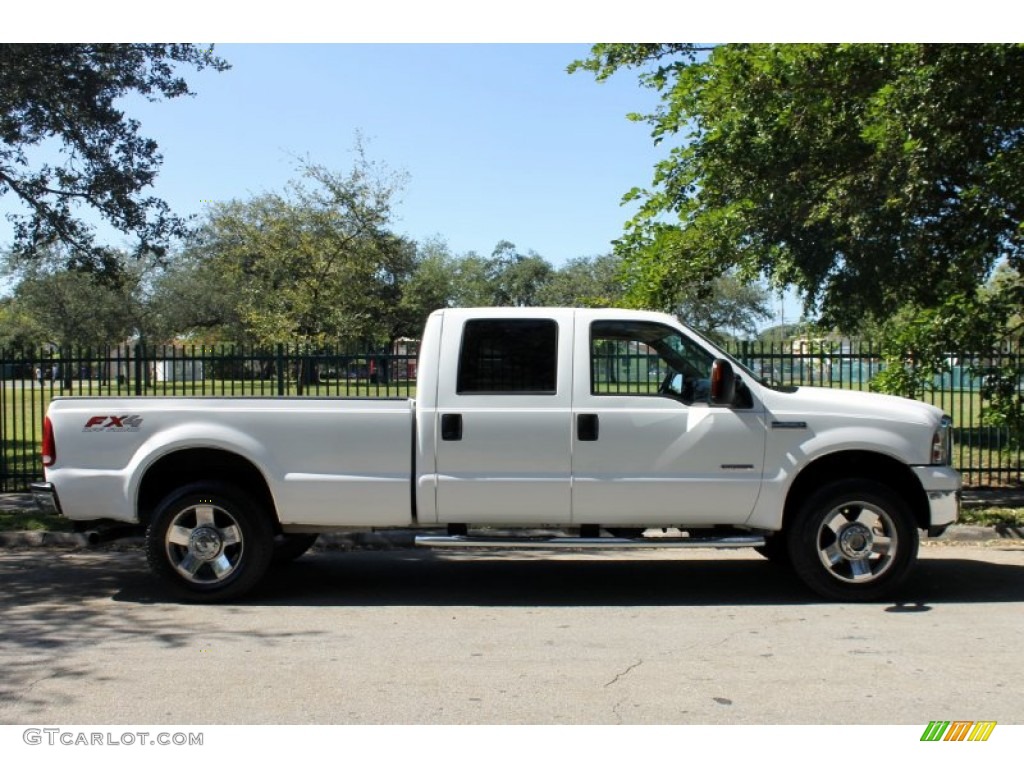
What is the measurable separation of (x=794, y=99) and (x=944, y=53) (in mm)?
1611

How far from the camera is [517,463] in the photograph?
6.75m

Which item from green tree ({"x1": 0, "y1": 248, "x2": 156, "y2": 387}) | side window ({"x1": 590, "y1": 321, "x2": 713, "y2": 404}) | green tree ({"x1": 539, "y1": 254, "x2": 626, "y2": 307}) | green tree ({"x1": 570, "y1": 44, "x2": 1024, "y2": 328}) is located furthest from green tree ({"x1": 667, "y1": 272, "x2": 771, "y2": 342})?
side window ({"x1": 590, "y1": 321, "x2": 713, "y2": 404})

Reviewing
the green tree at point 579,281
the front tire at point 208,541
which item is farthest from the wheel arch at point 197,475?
the green tree at point 579,281

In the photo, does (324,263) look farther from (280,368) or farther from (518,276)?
(518,276)

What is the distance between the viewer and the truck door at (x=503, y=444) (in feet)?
22.1

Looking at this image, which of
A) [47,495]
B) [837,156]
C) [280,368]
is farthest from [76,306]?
[47,495]

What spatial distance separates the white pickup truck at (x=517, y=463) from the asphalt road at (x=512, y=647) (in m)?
0.49

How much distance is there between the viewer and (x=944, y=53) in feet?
33.1

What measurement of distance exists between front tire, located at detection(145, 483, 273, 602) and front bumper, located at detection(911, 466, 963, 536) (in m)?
4.58

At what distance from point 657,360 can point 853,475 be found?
1.62m

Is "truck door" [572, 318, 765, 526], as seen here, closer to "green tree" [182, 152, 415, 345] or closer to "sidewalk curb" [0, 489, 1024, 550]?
"sidewalk curb" [0, 489, 1024, 550]

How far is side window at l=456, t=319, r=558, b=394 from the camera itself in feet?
22.6

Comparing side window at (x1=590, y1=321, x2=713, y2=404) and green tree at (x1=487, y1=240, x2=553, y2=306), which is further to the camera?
green tree at (x1=487, y1=240, x2=553, y2=306)

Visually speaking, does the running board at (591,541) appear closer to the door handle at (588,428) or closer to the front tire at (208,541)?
the door handle at (588,428)
